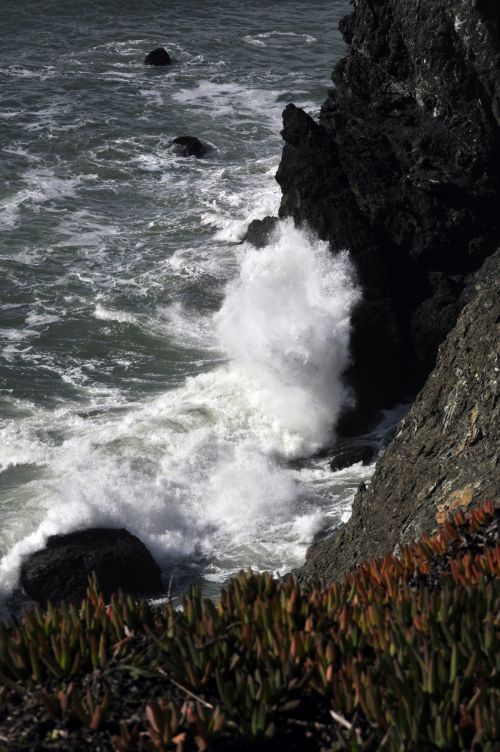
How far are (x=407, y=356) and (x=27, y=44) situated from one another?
2875 centimetres

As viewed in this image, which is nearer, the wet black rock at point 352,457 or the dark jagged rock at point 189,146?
the wet black rock at point 352,457

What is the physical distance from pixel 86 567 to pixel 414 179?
452 inches

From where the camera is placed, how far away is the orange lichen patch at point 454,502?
8688mm

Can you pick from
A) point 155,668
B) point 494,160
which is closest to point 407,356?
point 494,160

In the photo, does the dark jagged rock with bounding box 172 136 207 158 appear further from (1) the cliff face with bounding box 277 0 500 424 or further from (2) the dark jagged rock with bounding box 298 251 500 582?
(2) the dark jagged rock with bounding box 298 251 500 582

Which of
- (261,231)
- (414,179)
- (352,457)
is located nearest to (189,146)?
(261,231)

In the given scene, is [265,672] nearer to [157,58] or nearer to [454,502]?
[454,502]

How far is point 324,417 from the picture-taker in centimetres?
1839

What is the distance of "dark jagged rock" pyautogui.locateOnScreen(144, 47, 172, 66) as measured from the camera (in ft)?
132

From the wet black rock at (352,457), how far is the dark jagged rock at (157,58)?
27.2 meters

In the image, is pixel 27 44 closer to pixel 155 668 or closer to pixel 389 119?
pixel 389 119

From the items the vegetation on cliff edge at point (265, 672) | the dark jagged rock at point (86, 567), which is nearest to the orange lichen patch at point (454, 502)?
the vegetation on cliff edge at point (265, 672)

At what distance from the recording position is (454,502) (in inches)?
349

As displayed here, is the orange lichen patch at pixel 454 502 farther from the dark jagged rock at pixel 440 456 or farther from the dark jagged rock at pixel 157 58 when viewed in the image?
the dark jagged rock at pixel 157 58
